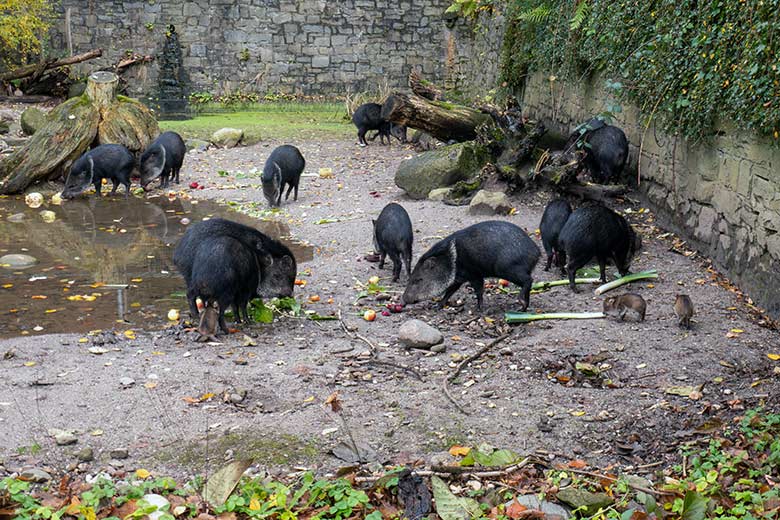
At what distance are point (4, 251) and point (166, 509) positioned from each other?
568cm

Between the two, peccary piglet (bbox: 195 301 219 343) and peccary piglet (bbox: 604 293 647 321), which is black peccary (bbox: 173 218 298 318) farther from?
peccary piglet (bbox: 604 293 647 321)

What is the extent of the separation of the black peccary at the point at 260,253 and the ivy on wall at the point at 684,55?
3.38 meters

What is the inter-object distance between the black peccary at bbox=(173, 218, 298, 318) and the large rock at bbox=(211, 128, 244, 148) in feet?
28.3

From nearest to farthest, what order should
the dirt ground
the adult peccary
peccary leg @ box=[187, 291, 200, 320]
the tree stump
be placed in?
the dirt ground → peccary leg @ box=[187, 291, 200, 320] → the adult peccary → the tree stump

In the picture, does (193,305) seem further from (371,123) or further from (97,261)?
(371,123)

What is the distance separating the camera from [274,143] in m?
14.8

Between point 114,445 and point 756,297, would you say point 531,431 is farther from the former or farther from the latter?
point 756,297

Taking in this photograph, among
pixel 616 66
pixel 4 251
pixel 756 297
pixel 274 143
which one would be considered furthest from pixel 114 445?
pixel 274 143

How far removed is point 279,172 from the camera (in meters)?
10.4

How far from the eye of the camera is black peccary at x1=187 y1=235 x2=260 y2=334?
561cm

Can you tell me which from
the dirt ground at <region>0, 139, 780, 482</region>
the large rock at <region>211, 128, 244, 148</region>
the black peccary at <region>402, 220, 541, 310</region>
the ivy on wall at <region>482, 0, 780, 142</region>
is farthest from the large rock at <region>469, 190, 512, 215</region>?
the large rock at <region>211, 128, 244, 148</region>

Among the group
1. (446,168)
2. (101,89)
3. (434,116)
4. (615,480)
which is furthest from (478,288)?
(101,89)

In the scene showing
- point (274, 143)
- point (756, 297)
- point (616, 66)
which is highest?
point (616, 66)


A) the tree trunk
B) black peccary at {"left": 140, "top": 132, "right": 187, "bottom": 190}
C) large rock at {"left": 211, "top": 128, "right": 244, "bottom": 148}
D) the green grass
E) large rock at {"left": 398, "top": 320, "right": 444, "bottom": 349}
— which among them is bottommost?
the green grass
